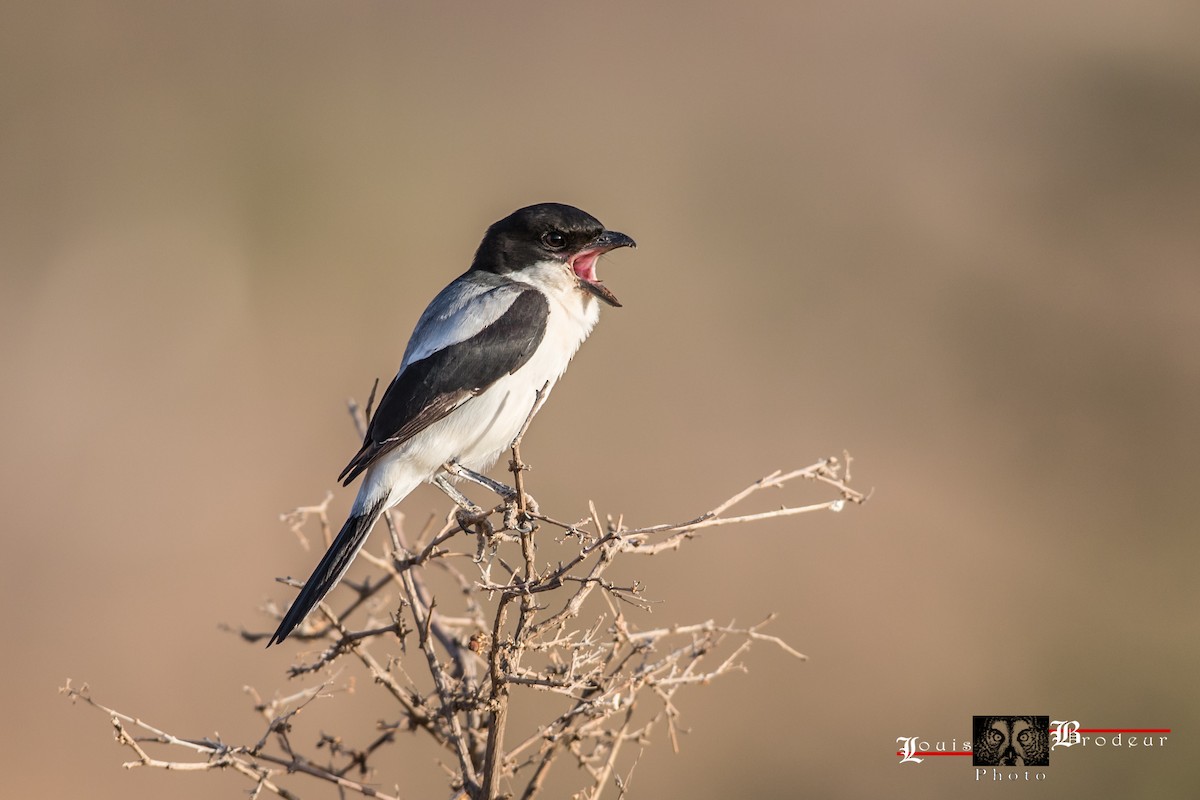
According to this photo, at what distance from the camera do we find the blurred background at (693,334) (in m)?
5.81

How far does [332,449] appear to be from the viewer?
24.5ft

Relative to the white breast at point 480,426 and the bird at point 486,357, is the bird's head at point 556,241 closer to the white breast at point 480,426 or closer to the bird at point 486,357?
the bird at point 486,357

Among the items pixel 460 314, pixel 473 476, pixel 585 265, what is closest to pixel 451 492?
pixel 473 476

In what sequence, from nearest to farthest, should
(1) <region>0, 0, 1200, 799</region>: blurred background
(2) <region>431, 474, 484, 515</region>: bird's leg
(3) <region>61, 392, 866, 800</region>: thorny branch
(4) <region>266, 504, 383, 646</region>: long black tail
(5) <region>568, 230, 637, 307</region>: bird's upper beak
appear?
(3) <region>61, 392, 866, 800</region>: thorny branch → (4) <region>266, 504, 383, 646</region>: long black tail → (2) <region>431, 474, 484, 515</region>: bird's leg → (5) <region>568, 230, 637, 307</region>: bird's upper beak → (1) <region>0, 0, 1200, 799</region>: blurred background

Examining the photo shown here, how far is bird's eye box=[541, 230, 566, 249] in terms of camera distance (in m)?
3.75

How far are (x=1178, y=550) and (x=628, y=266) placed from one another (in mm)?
4378

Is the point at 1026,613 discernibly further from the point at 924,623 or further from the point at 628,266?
the point at 628,266

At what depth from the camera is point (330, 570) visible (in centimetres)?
296

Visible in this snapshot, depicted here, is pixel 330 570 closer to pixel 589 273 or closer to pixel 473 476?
pixel 473 476

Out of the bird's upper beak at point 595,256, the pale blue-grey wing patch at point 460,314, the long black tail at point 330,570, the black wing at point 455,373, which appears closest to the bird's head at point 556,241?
the bird's upper beak at point 595,256

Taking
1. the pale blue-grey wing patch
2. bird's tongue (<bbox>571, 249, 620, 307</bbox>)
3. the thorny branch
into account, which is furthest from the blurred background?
the thorny branch

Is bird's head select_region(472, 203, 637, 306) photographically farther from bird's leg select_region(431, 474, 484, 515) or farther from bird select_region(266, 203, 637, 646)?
bird's leg select_region(431, 474, 484, 515)

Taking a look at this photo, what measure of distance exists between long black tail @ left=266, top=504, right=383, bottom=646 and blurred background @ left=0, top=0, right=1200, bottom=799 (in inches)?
85.0

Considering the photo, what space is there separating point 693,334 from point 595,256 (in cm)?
452
